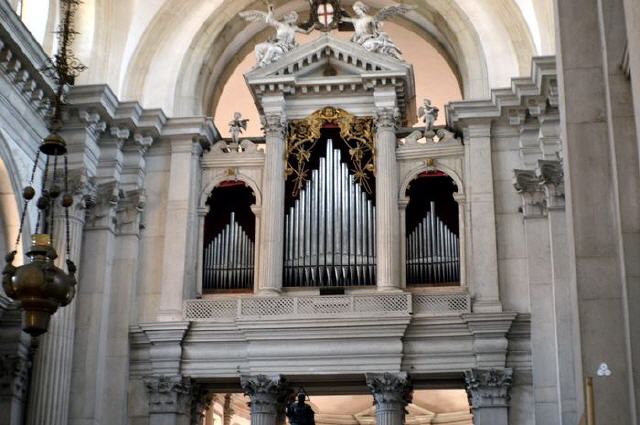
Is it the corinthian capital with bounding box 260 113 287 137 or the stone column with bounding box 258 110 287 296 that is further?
the corinthian capital with bounding box 260 113 287 137

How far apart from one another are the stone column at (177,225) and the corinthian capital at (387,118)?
342 cm

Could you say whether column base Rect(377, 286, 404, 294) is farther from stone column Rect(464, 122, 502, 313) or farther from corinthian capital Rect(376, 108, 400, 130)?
corinthian capital Rect(376, 108, 400, 130)

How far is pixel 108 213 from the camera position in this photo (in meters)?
20.5

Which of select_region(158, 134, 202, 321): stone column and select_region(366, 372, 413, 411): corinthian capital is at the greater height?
select_region(158, 134, 202, 321): stone column

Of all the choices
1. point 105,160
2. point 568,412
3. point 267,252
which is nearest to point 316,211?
point 267,252

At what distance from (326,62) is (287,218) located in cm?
313

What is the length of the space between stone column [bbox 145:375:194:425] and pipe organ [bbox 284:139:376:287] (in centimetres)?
263

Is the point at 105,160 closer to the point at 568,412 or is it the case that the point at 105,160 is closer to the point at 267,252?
the point at 267,252

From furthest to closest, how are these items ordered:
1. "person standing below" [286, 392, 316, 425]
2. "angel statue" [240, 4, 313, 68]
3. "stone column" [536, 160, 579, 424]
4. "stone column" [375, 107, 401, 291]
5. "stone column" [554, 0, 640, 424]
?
"angel statue" [240, 4, 313, 68] → "stone column" [375, 107, 401, 291] → "stone column" [536, 160, 579, 424] → "person standing below" [286, 392, 316, 425] → "stone column" [554, 0, 640, 424]

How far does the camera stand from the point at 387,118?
21.2 metres

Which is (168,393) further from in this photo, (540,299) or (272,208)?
(540,299)

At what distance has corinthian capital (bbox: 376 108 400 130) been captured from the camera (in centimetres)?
2116

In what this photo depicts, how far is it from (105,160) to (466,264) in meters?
6.81

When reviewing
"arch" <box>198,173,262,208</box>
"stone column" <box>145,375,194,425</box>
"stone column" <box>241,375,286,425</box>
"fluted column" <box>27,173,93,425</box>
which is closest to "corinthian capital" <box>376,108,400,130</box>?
"arch" <box>198,173,262,208</box>
